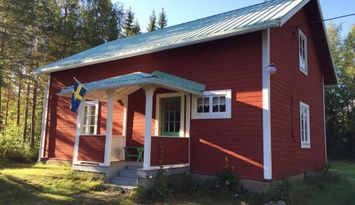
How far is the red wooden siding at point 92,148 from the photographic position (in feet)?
31.5

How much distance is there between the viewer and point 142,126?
11.5 m

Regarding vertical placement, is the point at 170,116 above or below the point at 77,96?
below

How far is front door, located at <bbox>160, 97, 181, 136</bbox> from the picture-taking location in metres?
10.6

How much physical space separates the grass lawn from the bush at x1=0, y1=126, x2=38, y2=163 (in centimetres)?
447

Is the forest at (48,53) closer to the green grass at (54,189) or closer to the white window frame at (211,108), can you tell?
the green grass at (54,189)

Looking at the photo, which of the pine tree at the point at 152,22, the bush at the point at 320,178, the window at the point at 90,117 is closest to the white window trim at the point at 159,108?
the window at the point at 90,117

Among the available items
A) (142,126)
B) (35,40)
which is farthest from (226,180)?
(35,40)

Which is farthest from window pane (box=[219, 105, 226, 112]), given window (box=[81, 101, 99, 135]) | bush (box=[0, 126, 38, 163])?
bush (box=[0, 126, 38, 163])

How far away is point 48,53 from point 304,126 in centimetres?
1733

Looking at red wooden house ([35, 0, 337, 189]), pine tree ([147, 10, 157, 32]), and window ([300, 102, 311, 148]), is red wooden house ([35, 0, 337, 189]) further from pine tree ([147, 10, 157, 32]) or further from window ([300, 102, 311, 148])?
pine tree ([147, 10, 157, 32])

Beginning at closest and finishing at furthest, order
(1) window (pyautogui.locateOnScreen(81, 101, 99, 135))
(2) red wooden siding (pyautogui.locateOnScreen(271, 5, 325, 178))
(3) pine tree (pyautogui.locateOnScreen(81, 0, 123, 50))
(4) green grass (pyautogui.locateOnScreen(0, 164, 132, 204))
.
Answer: (4) green grass (pyautogui.locateOnScreen(0, 164, 132, 204)) < (2) red wooden siding (pyautogui.locateOnScreen(271, 5, 325, 178)) < (1) window (pyautogui.locateOnScreen(81, 101, 99, 135)) < (3) pine tree (pyautogui.locateOnScreen(81, 0, 123, 50))

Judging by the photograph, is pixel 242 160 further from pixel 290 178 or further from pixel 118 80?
pixel 118 80

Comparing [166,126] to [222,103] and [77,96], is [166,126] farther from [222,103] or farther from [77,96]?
[77,96]

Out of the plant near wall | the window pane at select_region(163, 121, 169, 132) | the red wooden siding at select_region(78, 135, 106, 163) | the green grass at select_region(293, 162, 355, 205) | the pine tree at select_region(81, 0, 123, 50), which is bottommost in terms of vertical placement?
the green grass at select_region(293, 162, 355, 205)
